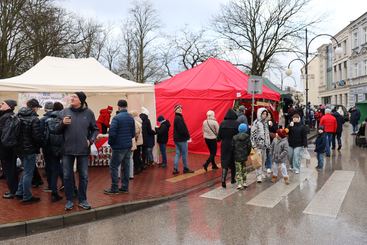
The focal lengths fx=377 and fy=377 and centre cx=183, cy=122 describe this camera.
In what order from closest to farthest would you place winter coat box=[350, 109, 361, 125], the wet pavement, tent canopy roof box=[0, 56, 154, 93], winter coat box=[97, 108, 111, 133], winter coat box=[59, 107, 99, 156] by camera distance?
the wet pavement
winter coat box=[59, 107, 99, 156]
tent canopy roof box=[0, 56, 154, 93]
winter coat box=[97, 108, 111, 133]
winter coat box=[350, 109, 361, 125]

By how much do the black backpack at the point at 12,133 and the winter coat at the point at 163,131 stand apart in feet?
16.2

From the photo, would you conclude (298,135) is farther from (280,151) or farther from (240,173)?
(240,173)

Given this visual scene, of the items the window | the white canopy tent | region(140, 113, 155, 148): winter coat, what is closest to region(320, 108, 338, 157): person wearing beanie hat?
the white canopy tent

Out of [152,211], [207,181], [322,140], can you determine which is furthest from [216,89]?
[152,211]

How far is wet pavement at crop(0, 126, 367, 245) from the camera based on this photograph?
524 cm

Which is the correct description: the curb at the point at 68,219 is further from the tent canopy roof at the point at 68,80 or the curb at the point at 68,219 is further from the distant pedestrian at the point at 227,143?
the tent canopy roof at the point at 68,80

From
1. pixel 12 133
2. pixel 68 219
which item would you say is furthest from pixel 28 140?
pixel 68 219

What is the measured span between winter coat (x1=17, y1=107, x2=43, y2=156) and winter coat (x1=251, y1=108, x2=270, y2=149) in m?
5.25

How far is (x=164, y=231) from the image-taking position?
5.64 m

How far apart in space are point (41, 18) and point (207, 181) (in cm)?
1993

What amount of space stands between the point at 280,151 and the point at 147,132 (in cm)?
371

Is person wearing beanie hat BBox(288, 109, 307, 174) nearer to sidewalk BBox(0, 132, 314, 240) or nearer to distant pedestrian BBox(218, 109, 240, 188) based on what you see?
sidewalk BBox(0, 132, 314, 240)

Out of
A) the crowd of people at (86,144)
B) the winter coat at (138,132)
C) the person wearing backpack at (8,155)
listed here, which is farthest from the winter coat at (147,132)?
the person wearing backpack at (8,155)

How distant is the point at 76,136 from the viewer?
20.0ft
